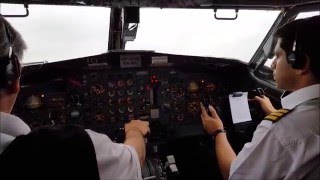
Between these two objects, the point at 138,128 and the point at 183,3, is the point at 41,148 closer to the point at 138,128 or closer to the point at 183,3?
the point at 138,128

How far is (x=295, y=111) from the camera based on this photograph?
1258 millimetres

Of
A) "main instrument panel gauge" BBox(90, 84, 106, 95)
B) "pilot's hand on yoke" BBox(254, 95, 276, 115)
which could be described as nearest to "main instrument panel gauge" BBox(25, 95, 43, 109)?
"main instrument panel gauge" BBox(90, 84, 106, 95)

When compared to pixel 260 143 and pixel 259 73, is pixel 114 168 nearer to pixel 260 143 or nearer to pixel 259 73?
pixel 260 143

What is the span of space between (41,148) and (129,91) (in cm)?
160

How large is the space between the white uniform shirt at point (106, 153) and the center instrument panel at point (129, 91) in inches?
50.2

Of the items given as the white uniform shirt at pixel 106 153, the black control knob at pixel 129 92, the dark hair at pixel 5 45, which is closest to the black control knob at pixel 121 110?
the black control knob at pixel 129 92

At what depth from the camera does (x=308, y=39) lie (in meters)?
1.26

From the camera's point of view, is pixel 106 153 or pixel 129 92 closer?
pixel 106 153

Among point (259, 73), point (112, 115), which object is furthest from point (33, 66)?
point (259, 73)

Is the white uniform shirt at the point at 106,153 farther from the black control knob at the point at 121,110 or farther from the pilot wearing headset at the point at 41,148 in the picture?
the black control knob at the point at 121,110

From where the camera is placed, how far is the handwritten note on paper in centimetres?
248

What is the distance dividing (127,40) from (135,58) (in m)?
0.22

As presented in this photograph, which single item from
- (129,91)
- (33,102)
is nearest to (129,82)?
(129,91)

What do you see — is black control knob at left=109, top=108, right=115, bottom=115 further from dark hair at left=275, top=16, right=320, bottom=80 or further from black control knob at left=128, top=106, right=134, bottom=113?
dark hair at left=275, top=16, right=320, bottom=80
